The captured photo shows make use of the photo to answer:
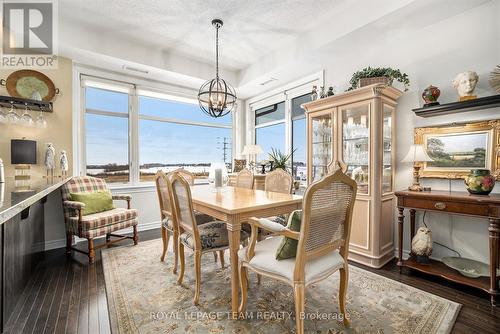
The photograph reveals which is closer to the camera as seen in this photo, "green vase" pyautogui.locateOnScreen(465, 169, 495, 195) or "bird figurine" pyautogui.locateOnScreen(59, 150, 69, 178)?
"green vase" pyautogui.locateOnScreen(465, 169, 495, 195)

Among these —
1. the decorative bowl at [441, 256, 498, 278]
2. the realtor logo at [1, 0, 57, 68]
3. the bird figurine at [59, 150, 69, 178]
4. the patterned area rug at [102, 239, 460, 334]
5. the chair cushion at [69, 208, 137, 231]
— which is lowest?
the patterned area rug at [102, 239, 460, 334]

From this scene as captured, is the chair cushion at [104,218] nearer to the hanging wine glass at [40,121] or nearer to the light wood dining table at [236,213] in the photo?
the hanging wine glass at [40,121]

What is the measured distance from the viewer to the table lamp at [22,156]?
2.83m

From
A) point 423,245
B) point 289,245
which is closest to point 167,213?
point 289,245

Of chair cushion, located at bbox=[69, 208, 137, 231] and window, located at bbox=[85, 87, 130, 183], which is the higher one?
window, located at bbox=[85, 87, 130, 183]

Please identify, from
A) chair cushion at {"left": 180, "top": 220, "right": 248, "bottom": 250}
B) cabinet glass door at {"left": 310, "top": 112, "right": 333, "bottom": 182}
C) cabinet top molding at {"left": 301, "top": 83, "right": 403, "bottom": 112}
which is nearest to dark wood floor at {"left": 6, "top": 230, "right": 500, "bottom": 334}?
Result: chair cushion at {"left": 180, "top": 220, "right": 248, "bottom": 250}

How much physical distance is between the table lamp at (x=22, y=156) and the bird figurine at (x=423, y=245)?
4.46 metres

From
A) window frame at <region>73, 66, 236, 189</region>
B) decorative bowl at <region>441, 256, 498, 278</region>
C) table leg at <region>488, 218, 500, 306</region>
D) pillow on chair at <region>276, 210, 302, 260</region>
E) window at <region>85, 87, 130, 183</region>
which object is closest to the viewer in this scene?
pillow on chair at <region>276, 210, 302, 260</region>

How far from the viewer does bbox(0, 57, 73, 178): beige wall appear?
2938 mm

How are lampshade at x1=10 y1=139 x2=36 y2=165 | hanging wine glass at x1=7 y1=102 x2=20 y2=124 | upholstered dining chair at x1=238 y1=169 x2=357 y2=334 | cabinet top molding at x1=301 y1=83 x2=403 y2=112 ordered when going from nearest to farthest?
upholstered dining chair at x1=238 y1=169 x2=357 y2=334 < cabinet top molding at x1=301 y1=83 x2=403 y2=112 < hanging wine glass at x1=7 y1=102 x2=20 y2=124 < lampshade at x1=10 y1=139 x2=36 y2=165

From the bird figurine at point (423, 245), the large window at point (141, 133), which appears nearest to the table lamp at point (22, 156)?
the large window at point (141, 133)

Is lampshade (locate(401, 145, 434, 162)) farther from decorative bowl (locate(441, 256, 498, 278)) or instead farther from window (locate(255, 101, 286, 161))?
window (locate(255, 101, 286, 161))

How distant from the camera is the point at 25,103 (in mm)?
2879

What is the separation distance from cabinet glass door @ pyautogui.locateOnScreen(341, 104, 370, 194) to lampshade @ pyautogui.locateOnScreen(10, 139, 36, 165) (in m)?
3.98
